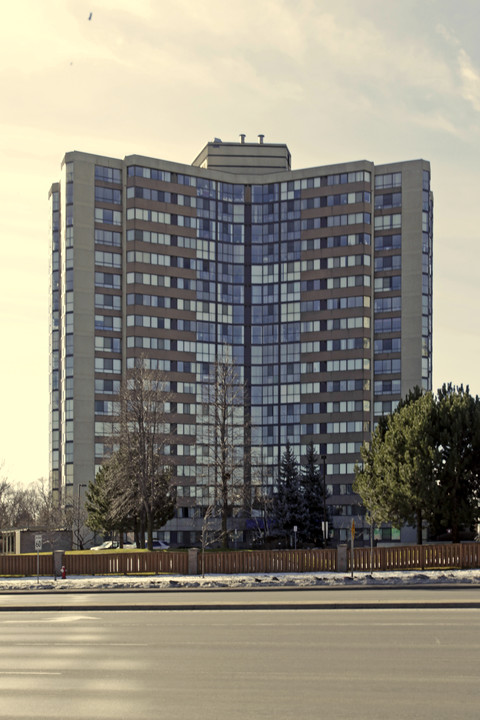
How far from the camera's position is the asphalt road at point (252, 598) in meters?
25.6

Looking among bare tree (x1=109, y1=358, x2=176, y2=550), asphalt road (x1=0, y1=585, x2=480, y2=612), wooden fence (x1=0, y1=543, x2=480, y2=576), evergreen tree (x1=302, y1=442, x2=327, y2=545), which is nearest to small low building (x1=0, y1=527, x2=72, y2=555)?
bare tree (x1=109, y1=358, x2=176, y2=550)

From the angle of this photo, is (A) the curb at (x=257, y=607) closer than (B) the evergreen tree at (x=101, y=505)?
Yes

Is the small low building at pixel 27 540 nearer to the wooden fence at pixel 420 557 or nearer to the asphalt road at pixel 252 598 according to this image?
the wooden fence at pixel 420 557

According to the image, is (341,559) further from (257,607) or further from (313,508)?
(313,508)

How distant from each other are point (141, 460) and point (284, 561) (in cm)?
2266

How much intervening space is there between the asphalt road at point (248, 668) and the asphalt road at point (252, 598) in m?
2.96

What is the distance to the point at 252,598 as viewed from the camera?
95.5ft

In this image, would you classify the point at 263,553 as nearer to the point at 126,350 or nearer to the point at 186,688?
the point at 186,688

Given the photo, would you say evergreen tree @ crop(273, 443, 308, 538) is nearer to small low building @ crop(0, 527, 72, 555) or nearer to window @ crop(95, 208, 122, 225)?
small low building @ crop(0, 527, 72, 555)

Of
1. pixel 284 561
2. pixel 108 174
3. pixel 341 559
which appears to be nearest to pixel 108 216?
pixel 108 174

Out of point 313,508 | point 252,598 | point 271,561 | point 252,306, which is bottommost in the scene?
point 313,508

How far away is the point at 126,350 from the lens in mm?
118000

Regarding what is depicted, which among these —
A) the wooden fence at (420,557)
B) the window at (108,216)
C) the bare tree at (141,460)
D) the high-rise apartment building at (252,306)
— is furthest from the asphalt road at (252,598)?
the window at (108,216)

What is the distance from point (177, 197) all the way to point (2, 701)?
4500 inches
